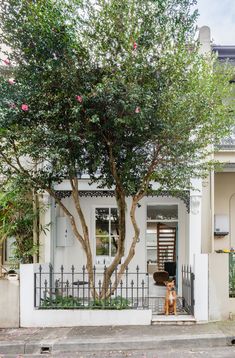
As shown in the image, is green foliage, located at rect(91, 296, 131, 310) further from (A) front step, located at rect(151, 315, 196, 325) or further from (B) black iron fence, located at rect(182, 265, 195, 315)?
(B) black iron fence, located at rect(182, 265, 195, 315)

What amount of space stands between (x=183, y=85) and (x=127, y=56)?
1291mm

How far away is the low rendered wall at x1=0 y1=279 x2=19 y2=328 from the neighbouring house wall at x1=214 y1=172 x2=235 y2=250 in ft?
23.6

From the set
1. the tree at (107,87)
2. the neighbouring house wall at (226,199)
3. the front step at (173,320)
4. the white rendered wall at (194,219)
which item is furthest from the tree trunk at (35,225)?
the neighbouring house wall at (226,199)

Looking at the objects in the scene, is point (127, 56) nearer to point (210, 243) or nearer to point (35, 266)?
point (35, 266)

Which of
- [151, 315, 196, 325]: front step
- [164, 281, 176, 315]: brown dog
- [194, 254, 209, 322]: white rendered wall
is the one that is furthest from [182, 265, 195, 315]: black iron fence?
[164, 281, 176, 315]: brown dog

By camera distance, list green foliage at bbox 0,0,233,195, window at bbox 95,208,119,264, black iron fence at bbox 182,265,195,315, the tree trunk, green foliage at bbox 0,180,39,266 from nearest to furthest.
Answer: green foliage at bbox 0,0,233,195 → black iron fence at bbox 182,265,195,315 → green foliage at bbox 0,180,39,266 → the tree trunk → window at bbox 95,208,119,264

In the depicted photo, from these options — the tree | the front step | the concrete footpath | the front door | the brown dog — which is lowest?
the concrete footpath

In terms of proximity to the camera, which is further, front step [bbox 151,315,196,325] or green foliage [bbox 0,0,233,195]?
front step [bbox 151,315,196,325]

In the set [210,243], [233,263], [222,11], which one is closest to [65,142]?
[233,263]

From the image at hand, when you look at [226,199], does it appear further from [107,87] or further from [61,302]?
[107,87]

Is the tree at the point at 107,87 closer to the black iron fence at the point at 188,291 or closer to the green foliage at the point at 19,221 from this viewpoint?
the green foliage at the point at 19,221

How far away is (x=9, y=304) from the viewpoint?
7.92 metres

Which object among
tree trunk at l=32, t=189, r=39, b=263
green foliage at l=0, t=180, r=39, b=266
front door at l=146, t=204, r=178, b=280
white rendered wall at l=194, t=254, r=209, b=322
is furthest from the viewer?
front door at l=146, t=204, r=178, b=280

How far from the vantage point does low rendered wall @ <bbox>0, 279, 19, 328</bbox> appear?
7887mm
